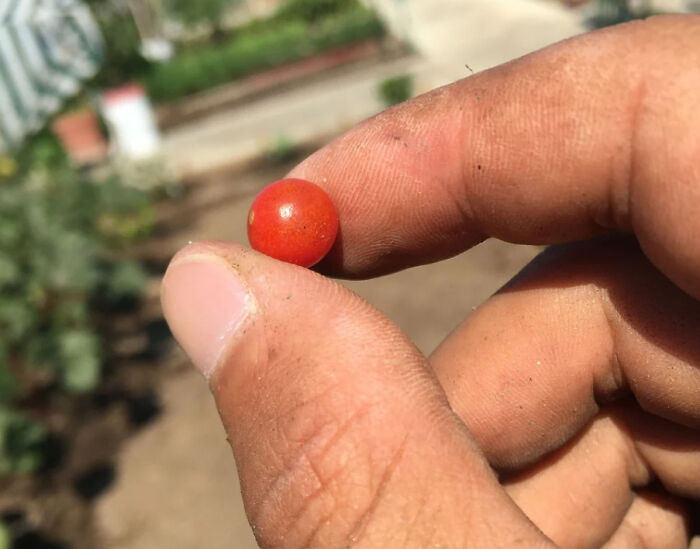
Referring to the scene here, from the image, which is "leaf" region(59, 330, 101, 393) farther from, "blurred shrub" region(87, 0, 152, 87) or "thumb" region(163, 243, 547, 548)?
"blurred shrub" region(87, 0, 152, 87)

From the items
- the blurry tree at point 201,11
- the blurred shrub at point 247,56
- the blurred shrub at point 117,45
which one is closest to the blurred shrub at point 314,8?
the blurry tree at point 201,11

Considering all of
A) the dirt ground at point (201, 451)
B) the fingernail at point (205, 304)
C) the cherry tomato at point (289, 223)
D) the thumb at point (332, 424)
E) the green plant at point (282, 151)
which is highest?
the cherry tomato at point (289, 223)

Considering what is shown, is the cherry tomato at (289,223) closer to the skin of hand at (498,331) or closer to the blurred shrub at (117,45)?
the skin of hand at (498,331)

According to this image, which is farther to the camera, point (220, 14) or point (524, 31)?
point (220, 14)

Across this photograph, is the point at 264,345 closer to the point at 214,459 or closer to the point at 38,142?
the point at 214,459

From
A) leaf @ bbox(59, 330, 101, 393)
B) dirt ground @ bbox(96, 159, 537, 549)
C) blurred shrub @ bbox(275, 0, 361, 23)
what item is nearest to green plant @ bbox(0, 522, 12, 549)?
dirt ground @ bbox(96, 159, 537, 549)

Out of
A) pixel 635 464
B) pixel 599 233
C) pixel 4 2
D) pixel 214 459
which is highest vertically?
pixel 4 2

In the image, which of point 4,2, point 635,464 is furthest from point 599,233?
point 4,2
